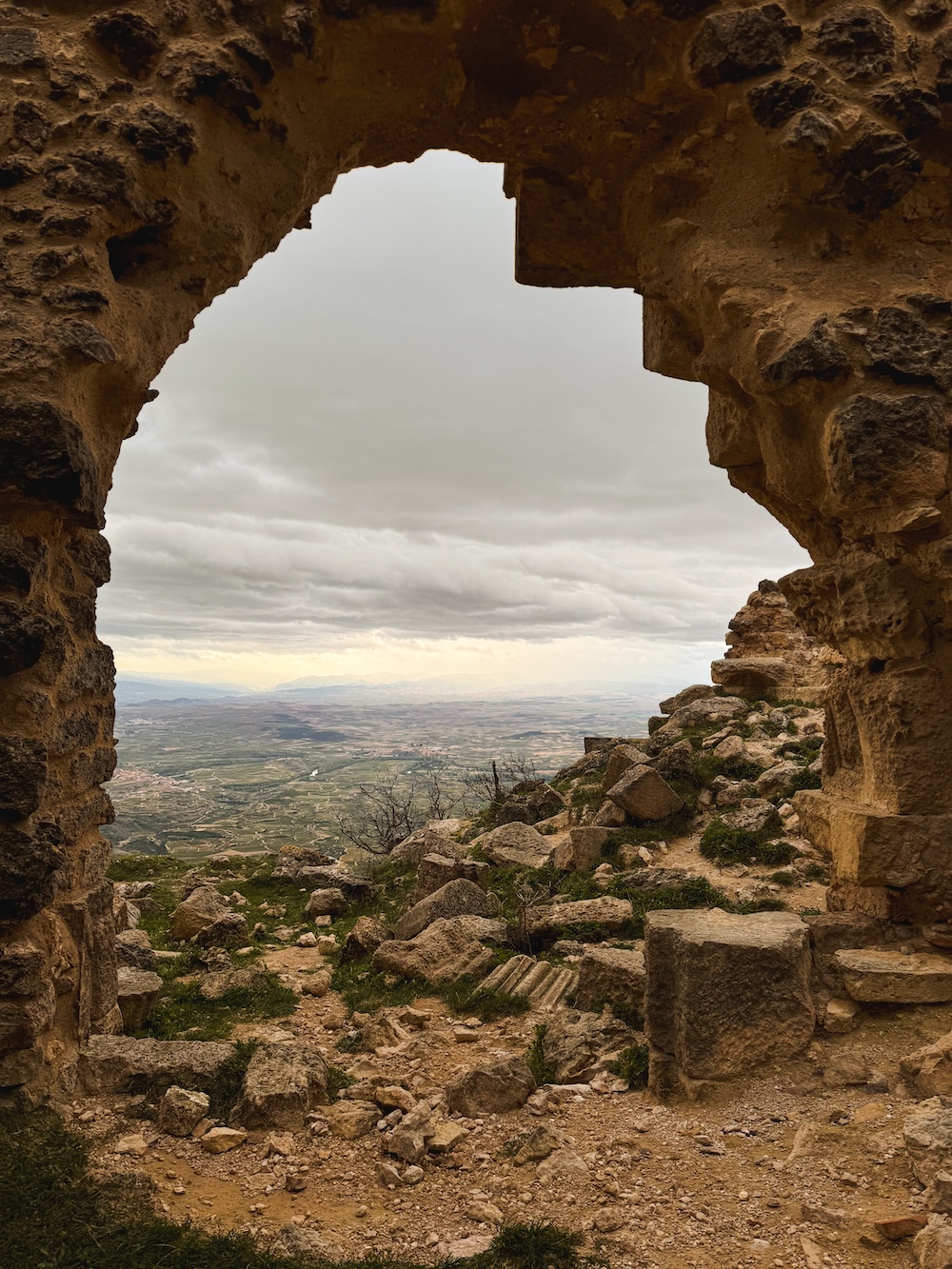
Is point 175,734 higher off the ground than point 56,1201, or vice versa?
→ point 56,1201

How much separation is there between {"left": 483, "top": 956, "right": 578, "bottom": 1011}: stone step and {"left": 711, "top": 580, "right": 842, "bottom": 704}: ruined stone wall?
34.1 feet

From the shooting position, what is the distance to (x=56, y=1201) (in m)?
2.60

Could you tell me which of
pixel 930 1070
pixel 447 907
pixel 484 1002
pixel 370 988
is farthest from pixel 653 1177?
pixel 447 907

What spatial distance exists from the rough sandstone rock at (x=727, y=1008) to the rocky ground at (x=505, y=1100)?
102 millimetres

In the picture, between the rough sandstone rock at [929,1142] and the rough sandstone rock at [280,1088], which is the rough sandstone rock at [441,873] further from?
the rough sandstone rock at [929,1142]

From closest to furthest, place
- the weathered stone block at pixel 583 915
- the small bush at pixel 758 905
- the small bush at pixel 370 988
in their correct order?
the small bush at pixel 370 988, the small bush at pixel 758 905, the weathered stone block at pixel 583 915

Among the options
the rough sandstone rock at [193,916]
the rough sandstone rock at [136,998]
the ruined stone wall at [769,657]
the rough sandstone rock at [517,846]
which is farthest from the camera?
the ruined stone wall at [769,657]

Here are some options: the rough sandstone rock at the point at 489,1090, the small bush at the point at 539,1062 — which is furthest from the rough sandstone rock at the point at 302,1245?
the small bush at the point at 539,1062

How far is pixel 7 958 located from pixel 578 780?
35.8 feet

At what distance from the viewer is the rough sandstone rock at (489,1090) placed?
11.8 feet

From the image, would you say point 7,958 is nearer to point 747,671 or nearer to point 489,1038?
point 489,1038

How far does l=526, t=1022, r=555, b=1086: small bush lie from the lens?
3988 mm

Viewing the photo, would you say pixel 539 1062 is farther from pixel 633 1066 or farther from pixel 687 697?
pixel 687 697

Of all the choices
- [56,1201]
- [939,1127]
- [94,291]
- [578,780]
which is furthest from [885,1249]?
[578,780]
